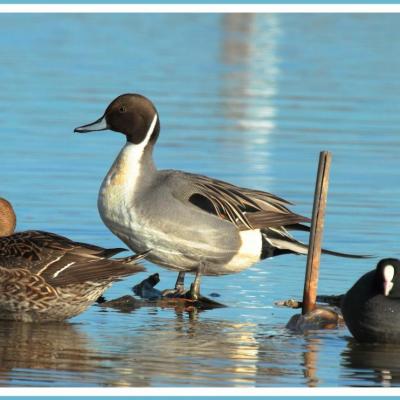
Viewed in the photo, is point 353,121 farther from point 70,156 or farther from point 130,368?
point 130,368

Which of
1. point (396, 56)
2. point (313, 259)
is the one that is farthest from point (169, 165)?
point (396, 56)

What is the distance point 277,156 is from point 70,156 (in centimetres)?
253

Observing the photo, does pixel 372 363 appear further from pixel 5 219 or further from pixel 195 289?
pixel 5 219

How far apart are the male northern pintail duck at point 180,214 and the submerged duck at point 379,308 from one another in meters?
1.69

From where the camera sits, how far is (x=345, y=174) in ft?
53.5

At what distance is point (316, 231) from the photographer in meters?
10.3

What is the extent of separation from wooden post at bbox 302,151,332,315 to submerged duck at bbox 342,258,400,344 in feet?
2.13

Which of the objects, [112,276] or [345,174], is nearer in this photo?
[112,276]

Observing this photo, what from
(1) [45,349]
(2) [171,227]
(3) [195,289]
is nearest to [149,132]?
(2) [171,227]

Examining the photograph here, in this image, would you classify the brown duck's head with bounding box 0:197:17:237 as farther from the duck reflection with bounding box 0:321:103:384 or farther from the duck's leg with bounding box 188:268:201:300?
the duck's leg with bounding box 188:268:201:300

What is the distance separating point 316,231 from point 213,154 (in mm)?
7261

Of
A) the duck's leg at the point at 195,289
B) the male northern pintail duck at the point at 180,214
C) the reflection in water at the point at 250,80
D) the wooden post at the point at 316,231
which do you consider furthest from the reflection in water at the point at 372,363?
the reflection in water at the point at 250,80

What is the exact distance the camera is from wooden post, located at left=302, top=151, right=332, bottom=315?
33.6 ft
